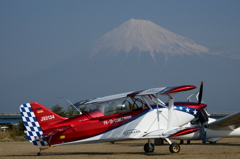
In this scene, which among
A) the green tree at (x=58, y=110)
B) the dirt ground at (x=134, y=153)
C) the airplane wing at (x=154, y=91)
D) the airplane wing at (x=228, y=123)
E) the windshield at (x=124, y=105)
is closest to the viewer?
the dirt ground at (x=134, y=153)

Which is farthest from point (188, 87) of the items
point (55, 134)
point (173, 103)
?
point (55, 134)

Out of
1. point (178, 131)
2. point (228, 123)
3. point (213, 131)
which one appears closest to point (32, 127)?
point (178, 131)

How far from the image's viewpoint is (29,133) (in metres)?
15.9

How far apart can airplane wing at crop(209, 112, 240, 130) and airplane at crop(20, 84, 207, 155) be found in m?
6.08

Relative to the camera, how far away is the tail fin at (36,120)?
15898 millimetres

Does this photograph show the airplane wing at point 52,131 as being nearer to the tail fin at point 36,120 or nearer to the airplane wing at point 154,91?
the tail fin at point 36,120

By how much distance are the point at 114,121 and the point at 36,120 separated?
297 centimetres

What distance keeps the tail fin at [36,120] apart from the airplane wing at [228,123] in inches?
386

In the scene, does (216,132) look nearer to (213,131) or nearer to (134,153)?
(213,131)

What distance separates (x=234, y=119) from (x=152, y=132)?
765cm

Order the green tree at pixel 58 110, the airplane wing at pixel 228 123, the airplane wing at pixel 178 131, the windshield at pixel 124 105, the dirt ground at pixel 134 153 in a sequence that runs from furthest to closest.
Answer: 1. the green tree at pixel 58 110
2. the airplane wing at pixel 228 123
3. the windshield at pixel 124 105
4. the airplane wing at pixel 178 131
5. the dirt ground at pixel 134 153

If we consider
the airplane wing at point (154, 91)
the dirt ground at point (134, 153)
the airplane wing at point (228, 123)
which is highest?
the airplane wing at point (154, 91)

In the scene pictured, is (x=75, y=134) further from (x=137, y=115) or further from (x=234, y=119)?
(x=234, y=119)

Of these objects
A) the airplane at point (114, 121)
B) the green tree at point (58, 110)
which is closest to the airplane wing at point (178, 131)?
the airplane at point (114, 121)
